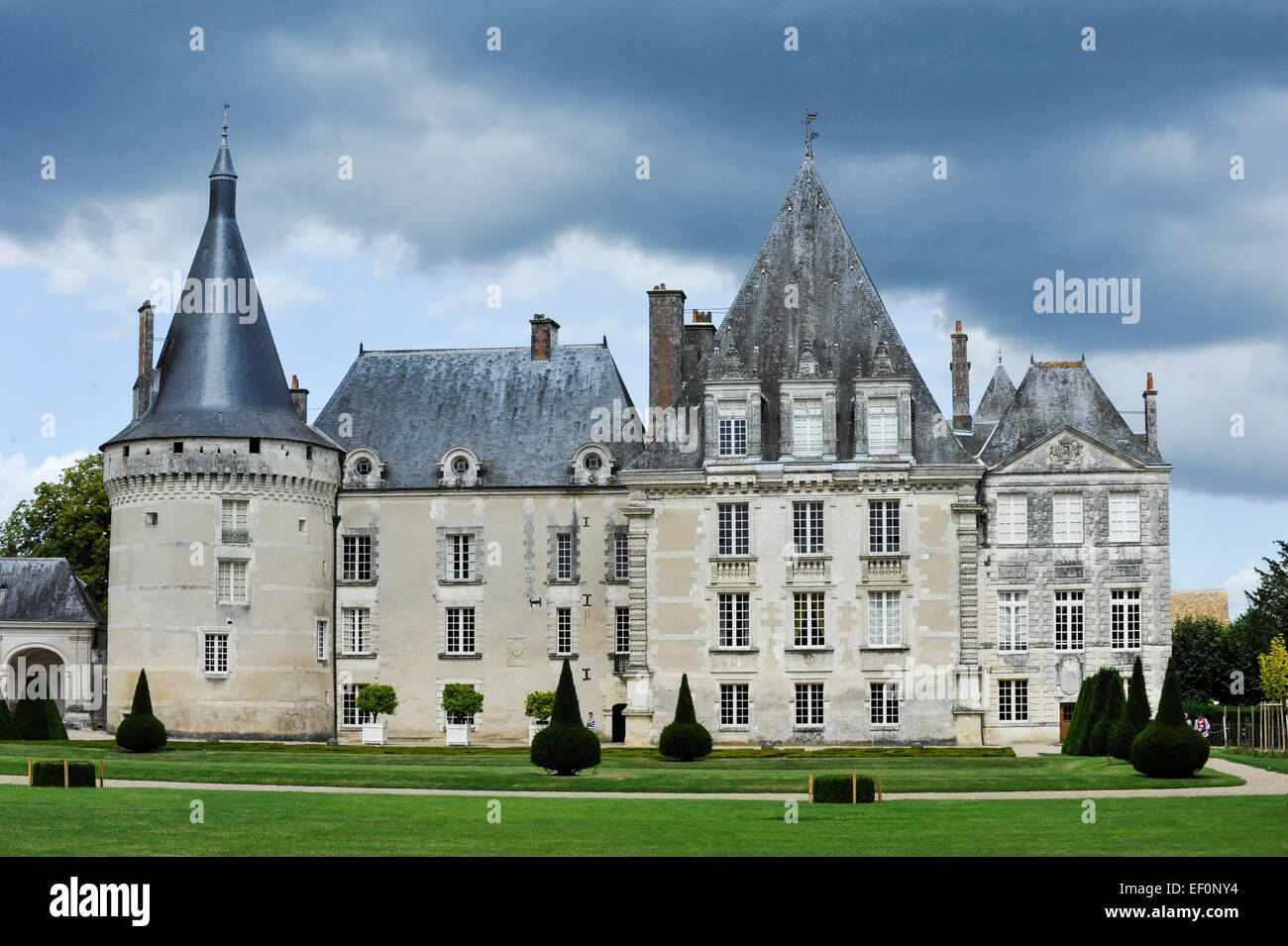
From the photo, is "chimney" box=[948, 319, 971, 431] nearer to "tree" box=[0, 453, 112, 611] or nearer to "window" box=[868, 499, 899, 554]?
"window" box=[868, 499, 899, 554]

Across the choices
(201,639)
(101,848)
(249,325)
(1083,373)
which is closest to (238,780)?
(101,848)

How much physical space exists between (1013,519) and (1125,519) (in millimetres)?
3441

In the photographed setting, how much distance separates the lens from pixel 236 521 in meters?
53.7

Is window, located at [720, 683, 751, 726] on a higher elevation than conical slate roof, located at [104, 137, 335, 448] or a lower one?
lower

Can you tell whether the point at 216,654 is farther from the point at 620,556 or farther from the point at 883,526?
the point at 883,526

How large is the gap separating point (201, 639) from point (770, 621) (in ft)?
56.5

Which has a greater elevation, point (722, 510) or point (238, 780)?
point (722, 510)

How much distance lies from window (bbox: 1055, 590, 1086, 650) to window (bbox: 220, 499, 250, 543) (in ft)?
83.3

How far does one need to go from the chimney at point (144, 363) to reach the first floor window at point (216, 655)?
7799 millimetres

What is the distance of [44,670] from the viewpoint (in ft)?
195

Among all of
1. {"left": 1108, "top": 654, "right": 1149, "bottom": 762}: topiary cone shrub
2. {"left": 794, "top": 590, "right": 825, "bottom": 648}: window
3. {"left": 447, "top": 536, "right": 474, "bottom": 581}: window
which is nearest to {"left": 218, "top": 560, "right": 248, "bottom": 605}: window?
{"left": 447, "top": 536, "right": 474, "bottom": 581}: window

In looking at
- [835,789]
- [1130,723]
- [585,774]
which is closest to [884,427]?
[1130,723]

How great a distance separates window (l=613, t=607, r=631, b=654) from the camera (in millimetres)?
55844
